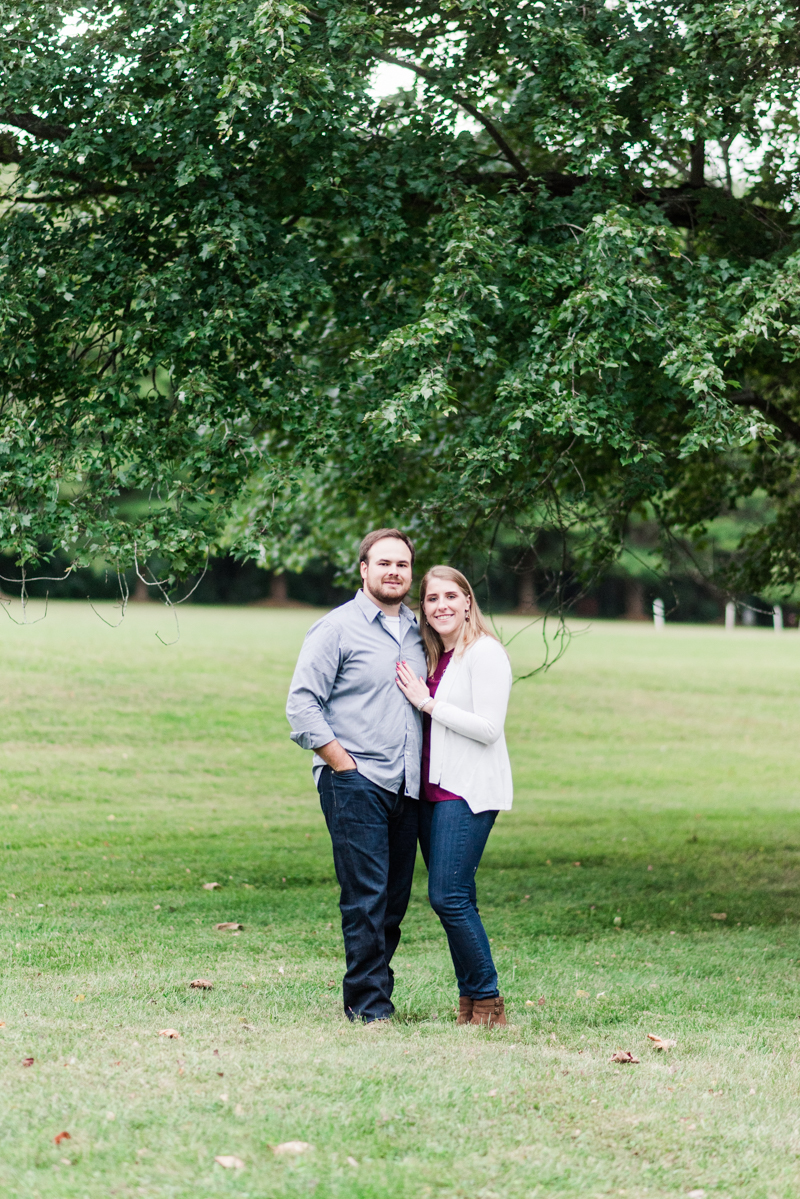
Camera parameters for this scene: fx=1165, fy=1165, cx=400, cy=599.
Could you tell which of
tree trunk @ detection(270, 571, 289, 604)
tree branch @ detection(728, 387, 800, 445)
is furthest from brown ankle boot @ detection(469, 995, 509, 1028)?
→ tree trunk @ detection(270, 571, 289, 604)

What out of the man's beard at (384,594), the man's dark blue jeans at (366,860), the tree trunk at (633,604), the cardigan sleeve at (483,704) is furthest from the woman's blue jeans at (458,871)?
the tree trunk at (633,604)

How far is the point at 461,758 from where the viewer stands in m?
5.23


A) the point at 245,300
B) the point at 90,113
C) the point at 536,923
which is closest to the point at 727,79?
the point at 245,300

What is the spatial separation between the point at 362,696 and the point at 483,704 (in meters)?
0.55

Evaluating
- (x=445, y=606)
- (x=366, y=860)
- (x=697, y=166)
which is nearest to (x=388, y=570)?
(x=445, y=606)

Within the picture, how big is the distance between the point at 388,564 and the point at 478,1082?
2.21 meters

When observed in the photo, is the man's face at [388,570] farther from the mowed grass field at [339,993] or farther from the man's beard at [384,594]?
the mowed grass field at [339,993]

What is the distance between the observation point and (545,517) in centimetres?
959

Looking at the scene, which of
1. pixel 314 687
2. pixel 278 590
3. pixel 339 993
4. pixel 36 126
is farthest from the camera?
pixel 278 590

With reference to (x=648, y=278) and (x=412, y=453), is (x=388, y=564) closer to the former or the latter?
(x=648, y=278)

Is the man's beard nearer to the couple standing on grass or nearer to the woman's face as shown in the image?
the couple standing on grass

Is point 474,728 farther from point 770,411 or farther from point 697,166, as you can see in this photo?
point 770,411

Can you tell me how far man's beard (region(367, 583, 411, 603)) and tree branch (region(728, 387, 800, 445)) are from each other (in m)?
5.89

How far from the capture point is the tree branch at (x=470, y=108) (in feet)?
26.4
